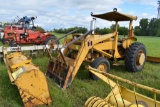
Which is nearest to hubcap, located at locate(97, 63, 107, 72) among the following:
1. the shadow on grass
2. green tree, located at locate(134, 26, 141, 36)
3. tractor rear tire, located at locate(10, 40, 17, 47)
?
the shadow on grass

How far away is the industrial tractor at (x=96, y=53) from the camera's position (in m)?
5.86

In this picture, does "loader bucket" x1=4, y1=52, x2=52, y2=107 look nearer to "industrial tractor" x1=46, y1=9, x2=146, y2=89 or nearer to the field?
the field

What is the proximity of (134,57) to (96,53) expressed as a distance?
126 centimetres

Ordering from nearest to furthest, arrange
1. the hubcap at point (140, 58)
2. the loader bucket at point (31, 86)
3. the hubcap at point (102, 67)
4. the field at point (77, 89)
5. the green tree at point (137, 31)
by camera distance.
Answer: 1. the loader bucket at point (31, 86)
2. the field at point (77, 89)
3. the hubcap at point (102, 67)
4. the hubcap at point (140, 58)
5. the green tree at point (137, 31)

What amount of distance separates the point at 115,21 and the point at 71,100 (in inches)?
146

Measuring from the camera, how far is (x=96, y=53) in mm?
6957

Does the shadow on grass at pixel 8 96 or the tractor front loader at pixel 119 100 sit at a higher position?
the tractor front loader at pixel 119 100

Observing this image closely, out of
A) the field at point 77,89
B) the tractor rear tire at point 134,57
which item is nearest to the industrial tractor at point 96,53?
the tractor rear tire at point 134,57

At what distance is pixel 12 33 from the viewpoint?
1465 cm

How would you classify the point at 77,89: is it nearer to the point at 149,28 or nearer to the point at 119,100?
the point at 119,100

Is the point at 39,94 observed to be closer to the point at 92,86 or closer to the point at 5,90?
the point at 5,90

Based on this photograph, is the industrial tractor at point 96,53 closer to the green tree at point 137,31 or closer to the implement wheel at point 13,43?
the implement wheel at point 13,43

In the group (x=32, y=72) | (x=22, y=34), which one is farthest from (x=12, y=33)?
(x=32, y=72)

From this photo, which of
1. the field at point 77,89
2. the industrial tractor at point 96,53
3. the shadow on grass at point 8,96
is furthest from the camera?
the industrial tractor at point 96,53
